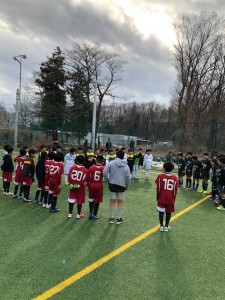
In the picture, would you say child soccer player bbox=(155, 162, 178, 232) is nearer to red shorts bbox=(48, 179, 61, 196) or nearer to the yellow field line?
the yellow field line

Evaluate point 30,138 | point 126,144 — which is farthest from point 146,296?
point 30,138

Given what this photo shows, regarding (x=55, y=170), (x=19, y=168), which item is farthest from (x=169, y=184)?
(x=19, y=168)

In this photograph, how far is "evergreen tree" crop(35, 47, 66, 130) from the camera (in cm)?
4044

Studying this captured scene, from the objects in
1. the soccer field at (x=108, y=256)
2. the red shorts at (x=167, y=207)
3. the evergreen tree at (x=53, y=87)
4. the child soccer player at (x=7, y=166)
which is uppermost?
the evergreen tree at (x=53, y=87)

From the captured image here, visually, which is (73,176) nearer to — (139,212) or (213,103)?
(139,212)

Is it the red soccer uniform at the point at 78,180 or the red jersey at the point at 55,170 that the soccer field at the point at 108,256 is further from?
the red jersey at the point at 55,170

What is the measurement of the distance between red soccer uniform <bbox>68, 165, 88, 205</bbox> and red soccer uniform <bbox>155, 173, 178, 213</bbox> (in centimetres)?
205

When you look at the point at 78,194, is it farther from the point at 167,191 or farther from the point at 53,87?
the point at 53,87

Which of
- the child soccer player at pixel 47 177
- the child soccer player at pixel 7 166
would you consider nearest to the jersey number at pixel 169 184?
the child soccer player at pixel 47 177

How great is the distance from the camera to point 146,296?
437 cm

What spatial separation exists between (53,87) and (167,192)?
3725cm

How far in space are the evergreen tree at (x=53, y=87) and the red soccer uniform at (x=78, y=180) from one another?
33.3 metres

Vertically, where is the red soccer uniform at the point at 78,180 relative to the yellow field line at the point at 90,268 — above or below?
above

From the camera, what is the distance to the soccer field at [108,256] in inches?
177
